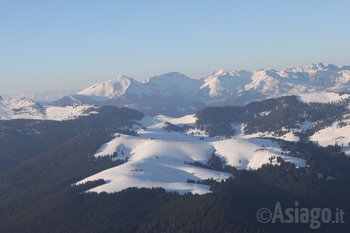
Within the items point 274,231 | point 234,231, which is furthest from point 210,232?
point 274,231

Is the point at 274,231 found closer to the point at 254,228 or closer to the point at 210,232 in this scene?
the point at 254,228

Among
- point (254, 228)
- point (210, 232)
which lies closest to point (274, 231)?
point (254, 228)

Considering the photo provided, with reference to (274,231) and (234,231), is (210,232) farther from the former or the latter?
(274,231)
